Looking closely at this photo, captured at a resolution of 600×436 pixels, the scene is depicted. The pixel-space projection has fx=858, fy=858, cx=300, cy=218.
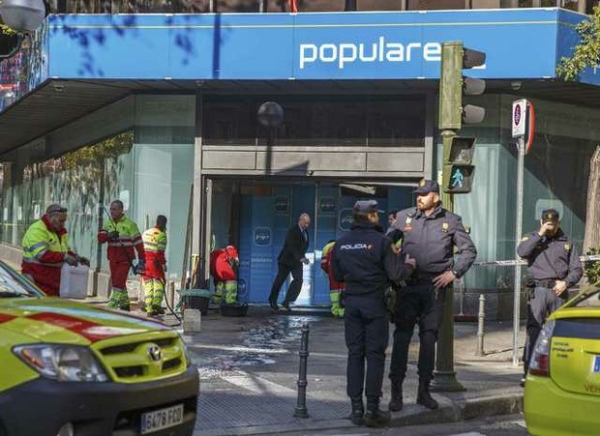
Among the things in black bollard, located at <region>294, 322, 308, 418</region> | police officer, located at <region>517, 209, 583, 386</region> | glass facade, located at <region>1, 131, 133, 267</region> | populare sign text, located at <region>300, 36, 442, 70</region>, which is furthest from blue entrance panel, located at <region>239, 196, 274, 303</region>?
black bollard, located at <region>294, 322, 308, 418</region>

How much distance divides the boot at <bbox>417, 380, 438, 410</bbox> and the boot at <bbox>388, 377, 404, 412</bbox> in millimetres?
242

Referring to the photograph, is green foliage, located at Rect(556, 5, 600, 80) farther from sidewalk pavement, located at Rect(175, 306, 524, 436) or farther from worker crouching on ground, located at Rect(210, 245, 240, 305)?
worker crouching on ground, located at Rect(210, 245, 240, 305)

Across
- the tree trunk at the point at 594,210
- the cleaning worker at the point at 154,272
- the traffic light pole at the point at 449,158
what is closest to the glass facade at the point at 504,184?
the tree trunk at the point at 594,210

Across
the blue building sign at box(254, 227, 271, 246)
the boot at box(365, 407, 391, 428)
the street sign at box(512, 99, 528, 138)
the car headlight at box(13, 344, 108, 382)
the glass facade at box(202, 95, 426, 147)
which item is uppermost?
the glass facade at box(202, 95, 426, 147)

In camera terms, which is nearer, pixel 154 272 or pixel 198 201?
pixel 154 272

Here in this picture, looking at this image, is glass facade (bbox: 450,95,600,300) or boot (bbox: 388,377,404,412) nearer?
boot (bbox: 388,377,404,412)

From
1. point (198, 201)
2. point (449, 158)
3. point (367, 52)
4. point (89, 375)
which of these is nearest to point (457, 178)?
point (449, 158)

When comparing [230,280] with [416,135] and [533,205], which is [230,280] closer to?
[416,135]

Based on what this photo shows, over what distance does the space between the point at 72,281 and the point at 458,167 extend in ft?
→ 15.0

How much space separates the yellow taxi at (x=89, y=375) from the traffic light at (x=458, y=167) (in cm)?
400

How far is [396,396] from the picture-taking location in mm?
7699

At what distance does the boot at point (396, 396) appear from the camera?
767cm

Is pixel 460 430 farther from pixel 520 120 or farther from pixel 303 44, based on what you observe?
pixel 303 44

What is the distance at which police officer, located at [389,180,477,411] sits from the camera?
7.68m
